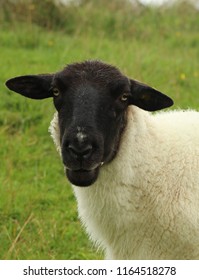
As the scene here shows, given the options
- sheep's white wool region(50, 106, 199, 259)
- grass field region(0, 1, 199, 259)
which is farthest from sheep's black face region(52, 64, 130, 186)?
grass field region(0, 1, 199, 259)

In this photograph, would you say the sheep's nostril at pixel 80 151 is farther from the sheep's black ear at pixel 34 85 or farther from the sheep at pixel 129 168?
the sheep's black ear at pixel 34 85

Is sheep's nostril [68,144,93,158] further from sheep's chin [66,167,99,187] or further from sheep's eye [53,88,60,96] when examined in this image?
sheep's eye [53,88,60,96]

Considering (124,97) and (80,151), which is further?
(124,97)

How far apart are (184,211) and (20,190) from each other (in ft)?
8.00

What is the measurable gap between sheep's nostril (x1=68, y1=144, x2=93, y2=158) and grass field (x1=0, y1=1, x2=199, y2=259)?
1.48 metres

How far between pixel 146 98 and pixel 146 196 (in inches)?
25.0

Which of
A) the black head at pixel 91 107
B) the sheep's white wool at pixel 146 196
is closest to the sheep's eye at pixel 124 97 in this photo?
the black head at pixel 91 107

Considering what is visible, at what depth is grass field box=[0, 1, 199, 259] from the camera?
570cm

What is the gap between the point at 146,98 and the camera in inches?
172

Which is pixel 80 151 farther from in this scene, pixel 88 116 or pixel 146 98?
pixel 146 98

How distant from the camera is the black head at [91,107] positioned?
12.8 feet

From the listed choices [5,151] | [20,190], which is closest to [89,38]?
[5,151]

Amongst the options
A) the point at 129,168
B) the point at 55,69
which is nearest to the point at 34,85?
the point at 129,168
